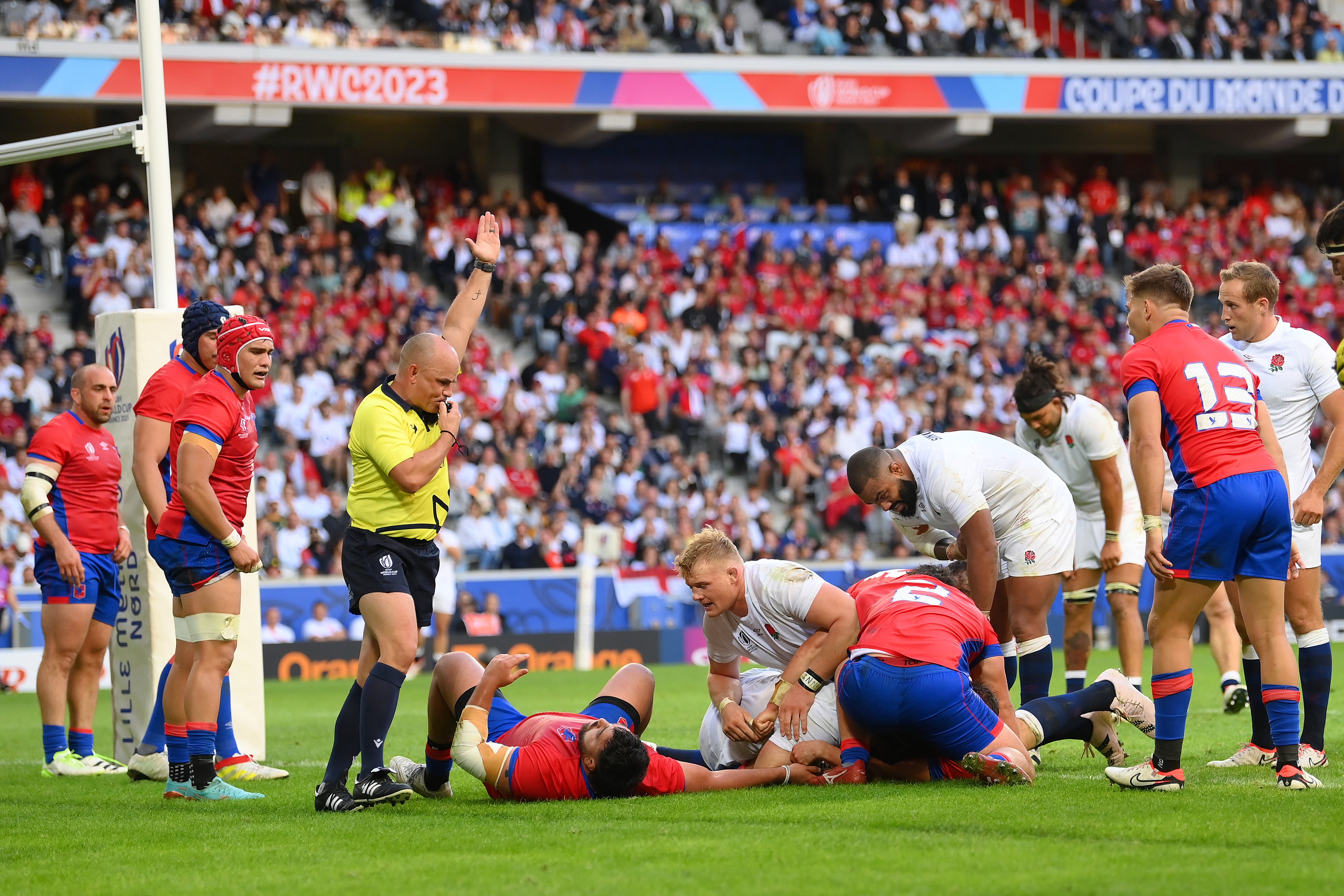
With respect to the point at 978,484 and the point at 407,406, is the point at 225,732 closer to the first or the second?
the point at 407,406

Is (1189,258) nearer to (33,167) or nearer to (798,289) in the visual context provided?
A: (798,289)

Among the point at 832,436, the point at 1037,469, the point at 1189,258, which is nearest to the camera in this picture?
the point at 1037,469

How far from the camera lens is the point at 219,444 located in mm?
7586

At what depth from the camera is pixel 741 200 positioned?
31.0 metres

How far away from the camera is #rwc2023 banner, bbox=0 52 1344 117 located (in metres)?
23.8

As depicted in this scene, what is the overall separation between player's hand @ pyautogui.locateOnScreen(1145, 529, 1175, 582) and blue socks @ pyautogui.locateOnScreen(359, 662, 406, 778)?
11.3 ft

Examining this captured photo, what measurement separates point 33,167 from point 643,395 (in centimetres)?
1062

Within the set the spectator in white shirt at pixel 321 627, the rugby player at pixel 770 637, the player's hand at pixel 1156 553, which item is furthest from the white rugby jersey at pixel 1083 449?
the spectator in white shirt at pixel 321 627

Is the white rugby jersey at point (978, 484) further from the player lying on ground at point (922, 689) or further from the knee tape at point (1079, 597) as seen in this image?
the knee tape at point (1079, 597)

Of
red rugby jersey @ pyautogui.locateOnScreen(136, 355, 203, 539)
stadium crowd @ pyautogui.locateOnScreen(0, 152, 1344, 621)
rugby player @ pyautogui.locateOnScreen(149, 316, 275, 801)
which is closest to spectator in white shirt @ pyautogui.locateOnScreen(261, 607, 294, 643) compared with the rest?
stadium crowd @ pyautogui.locateOnScreen(0, 152, 1344, 621)

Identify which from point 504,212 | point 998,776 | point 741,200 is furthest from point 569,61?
point 998,776

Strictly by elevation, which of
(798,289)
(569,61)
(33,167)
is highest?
(569,61)

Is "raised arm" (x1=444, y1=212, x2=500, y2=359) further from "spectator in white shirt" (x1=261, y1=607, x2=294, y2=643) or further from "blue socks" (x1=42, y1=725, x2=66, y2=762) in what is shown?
"spectator in white shirt" (x1=261, y1=607, x2=294, y2=643)

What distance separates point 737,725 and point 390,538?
6.34ft
